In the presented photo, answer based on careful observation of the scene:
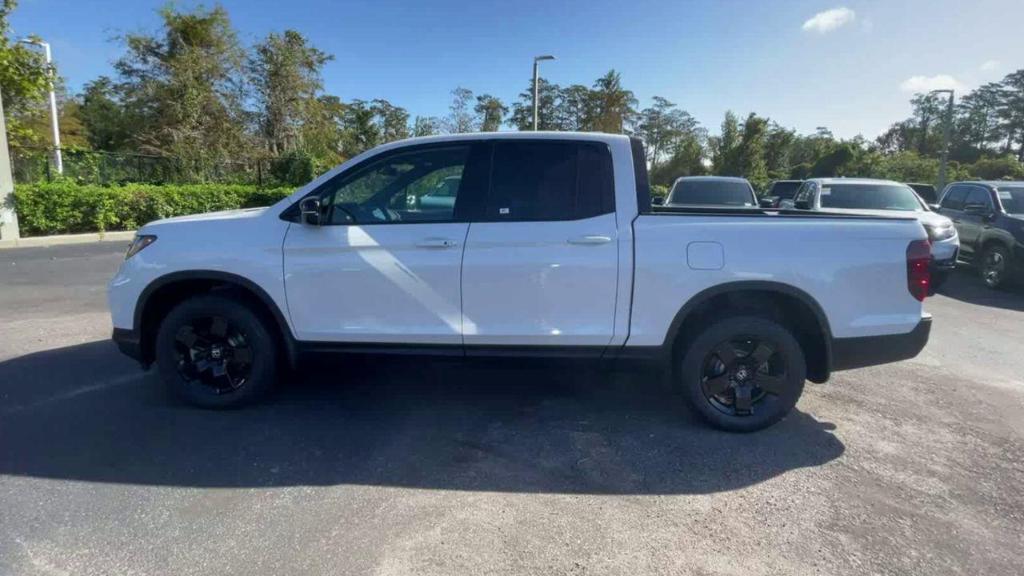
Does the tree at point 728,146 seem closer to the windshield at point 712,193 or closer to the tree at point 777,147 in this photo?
the tree at point 777,147

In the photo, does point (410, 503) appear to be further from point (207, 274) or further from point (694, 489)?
point (207, 274)

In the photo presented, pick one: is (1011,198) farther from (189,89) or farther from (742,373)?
(189,89)

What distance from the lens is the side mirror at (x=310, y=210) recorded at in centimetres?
367

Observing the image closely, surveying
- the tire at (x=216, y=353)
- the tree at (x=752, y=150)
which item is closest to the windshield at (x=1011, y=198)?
the tire at (x=216, y=353)

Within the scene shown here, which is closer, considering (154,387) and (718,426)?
(718,426)

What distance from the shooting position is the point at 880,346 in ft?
11.9

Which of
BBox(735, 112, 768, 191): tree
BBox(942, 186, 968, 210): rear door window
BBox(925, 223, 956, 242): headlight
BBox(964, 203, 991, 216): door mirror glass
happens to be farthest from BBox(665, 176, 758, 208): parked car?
BBox(735, 112, 768, 191): tree

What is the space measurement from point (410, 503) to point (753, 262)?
2467 millimetres

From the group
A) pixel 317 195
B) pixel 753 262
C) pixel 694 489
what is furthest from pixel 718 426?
pixel 317 195

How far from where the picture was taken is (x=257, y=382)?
157 inches

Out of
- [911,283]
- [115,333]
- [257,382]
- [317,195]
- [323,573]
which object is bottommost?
[323,573]

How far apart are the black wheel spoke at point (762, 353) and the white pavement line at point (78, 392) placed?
4.80 m

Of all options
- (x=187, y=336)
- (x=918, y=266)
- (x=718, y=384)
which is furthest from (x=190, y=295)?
(x=918, y=266)

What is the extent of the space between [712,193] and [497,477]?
9.20 metres
